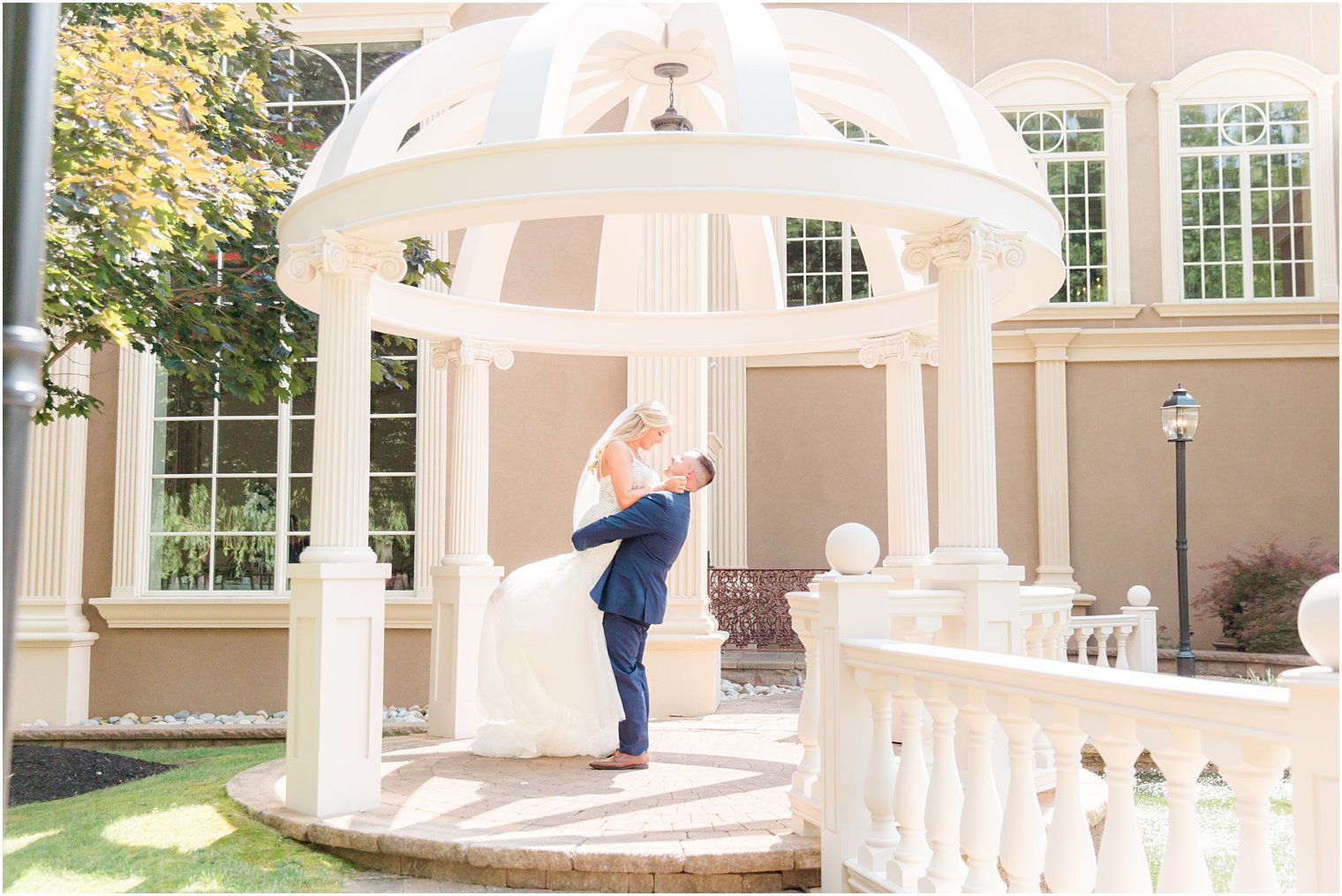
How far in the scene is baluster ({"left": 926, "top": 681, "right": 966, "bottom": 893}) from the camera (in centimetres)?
355

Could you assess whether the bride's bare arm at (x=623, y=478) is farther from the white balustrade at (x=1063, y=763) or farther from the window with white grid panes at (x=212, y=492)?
the window with white grid panes at (x=212, y=492)

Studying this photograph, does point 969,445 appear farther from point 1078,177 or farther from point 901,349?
point 1078,177

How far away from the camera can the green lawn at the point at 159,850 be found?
4363 mm

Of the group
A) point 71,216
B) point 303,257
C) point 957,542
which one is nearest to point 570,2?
point 303,257

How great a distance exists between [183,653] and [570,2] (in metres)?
7.38

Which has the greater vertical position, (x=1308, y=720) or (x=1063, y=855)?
(x=1308, y=720)

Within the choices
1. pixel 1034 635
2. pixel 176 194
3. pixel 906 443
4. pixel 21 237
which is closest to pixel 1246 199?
pixel 906 443

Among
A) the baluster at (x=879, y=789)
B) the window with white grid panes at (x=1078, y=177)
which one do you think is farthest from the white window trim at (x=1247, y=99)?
the baluster at (x=879, y=789)

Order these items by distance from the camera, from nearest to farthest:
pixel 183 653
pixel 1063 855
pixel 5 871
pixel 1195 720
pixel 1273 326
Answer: pixel 1195 720 < pixel 1063 855 < pixel 5 871 < pixel 183 653 < pixel 1273 326

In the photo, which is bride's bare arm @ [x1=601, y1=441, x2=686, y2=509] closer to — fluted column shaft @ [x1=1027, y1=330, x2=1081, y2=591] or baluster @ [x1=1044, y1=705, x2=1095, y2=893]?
baluster @ [x1=1044, y1=705, x2=1095, y2=893]

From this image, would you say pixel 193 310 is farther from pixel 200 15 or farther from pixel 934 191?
pixel 934 191

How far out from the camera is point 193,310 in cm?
721

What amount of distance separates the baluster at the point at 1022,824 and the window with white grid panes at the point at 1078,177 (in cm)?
1319

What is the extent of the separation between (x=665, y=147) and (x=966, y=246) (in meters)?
1.38
